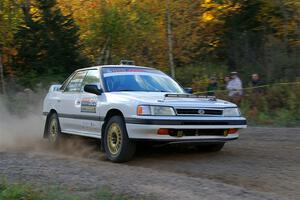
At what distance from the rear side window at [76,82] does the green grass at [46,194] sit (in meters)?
4.29

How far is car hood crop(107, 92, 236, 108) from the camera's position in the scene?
8.27m

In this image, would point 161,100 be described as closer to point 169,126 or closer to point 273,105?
point 169,126

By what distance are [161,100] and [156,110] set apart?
25cm

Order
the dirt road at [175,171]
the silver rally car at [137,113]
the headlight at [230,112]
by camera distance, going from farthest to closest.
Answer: the headlight at [230,112]
the silver rally car at [137,113]
the dirt road at [175,171]

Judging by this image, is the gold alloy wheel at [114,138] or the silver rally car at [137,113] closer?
the silver rally car at [137,113]

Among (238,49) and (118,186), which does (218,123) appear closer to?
(118,186)

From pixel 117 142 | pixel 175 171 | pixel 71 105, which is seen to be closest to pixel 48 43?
pixel 71 105

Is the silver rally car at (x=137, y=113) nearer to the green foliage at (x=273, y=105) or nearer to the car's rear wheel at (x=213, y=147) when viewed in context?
the car's rear wheel at (x=213, y=147)

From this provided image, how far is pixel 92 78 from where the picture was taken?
9977 millimetres

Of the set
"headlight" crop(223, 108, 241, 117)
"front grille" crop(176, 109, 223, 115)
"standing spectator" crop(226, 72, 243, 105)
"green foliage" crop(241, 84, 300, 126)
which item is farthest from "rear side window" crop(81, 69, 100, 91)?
"standing spectator" crop(226, 72, 243, 105)

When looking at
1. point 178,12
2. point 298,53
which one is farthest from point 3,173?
point 178,12

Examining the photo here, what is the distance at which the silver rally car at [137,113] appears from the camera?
8.17m

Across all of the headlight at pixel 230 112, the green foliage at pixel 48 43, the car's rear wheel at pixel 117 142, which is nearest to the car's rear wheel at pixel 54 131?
the car's rear wheel at pixel 117 142

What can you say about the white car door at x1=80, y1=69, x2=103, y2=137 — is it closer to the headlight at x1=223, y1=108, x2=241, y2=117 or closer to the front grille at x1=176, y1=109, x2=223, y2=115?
the front grille at x1=176, y1=109, x2=223, y2=115
